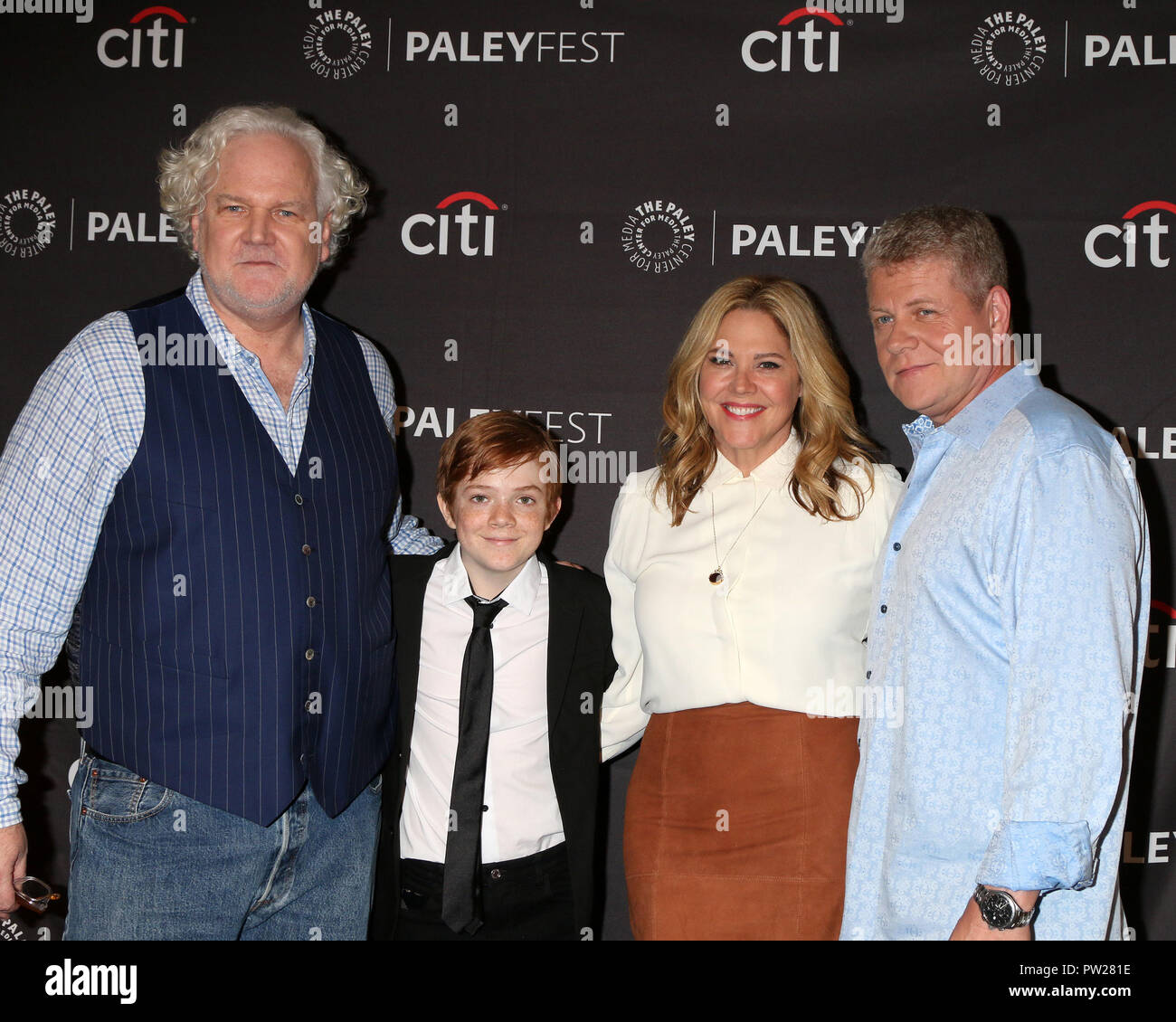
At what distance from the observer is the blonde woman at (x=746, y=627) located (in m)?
2.02

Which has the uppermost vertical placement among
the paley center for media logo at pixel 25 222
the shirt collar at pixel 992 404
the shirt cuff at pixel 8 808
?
the paley center for media logo at pixel 25 222

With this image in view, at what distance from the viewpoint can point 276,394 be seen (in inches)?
80.7

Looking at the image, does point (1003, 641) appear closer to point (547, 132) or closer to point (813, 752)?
point (813, 752)

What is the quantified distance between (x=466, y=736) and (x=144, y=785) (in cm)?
62

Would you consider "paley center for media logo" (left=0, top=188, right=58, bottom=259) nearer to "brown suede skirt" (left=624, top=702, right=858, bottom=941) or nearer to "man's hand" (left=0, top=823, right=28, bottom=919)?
"man's hand" (left=0, top=823, right=28, bottom=919)

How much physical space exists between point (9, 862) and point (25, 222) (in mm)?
1937

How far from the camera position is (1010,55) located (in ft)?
9.32

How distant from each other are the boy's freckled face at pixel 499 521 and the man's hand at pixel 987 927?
1124 mm

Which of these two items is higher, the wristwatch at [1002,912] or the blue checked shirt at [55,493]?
the blue checked shirt at [55,493]
